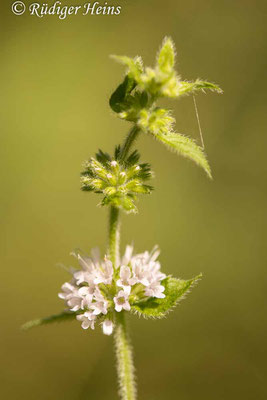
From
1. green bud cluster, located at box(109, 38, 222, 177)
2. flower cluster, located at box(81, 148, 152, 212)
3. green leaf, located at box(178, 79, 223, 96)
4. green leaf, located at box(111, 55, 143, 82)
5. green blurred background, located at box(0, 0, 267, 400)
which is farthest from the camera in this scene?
green blurred background, located at box(0, 0, 267, 400)

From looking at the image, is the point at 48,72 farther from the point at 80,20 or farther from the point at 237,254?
the point at 237,254

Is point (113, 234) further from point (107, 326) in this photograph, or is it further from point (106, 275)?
point (107, 326)

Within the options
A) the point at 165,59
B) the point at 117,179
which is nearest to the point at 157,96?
the point at 165,59

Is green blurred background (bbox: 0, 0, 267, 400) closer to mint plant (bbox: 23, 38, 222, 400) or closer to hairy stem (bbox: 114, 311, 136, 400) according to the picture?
hairy stem (bbox: 114, 311, 136, 400)

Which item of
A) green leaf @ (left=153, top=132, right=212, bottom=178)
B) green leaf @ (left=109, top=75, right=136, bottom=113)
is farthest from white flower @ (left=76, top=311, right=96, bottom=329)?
green leaf @ (left=109, top=75, right=136, bottom=113)

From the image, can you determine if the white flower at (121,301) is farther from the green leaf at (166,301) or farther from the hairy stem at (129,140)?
the hairy stem at (129,140)

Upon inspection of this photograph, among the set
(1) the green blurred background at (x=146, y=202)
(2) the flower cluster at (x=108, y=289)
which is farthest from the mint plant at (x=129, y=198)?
(1) the green blurred background at (x=146, y=202)
